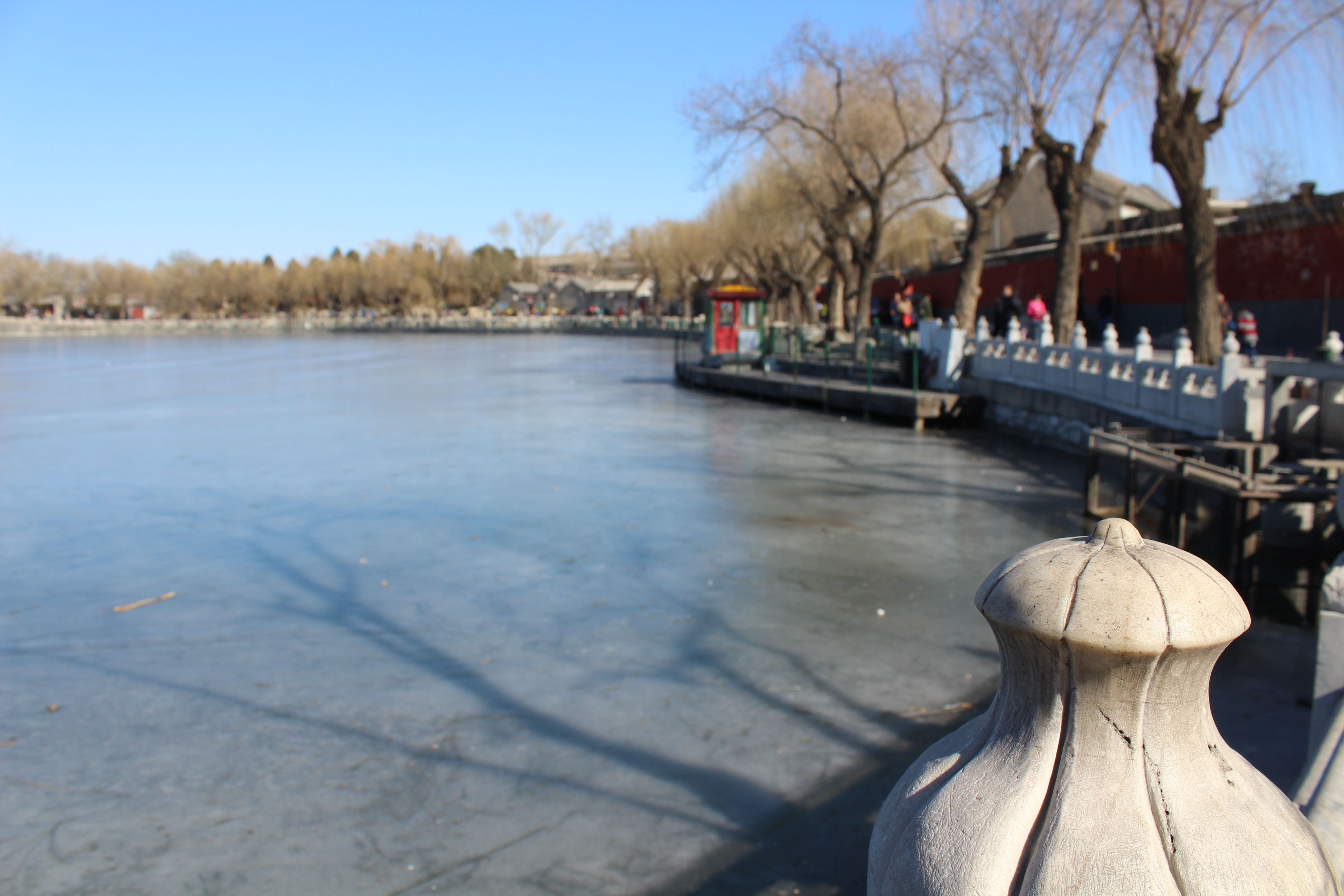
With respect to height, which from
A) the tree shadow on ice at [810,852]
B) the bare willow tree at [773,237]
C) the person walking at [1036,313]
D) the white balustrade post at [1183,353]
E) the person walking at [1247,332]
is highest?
the bare willow tree at [773,237]

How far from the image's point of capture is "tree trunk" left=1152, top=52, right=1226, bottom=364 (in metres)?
12.4

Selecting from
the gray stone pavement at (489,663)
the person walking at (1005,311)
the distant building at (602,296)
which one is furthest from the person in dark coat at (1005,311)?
the distant building at (602,296)

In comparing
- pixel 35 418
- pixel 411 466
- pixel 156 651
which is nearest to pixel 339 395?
pixel 35 418

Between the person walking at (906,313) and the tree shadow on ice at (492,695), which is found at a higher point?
the person walking at (906,313)

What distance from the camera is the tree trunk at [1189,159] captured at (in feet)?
40.8

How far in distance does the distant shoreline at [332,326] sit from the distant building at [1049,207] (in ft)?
81.1

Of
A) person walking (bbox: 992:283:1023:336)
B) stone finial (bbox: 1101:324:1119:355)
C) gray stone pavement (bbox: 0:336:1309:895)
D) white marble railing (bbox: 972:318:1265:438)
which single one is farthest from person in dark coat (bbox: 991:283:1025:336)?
gray stone pavement (bbox: 0:336:1309:895)

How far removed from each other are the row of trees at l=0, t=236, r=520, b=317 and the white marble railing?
95.4 meters

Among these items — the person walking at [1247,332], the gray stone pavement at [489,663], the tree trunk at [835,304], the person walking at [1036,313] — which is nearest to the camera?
the gray stone pavement at [489,663]

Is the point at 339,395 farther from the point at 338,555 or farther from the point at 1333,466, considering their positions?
the point at 1333,466

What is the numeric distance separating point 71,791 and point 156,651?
2200 mm

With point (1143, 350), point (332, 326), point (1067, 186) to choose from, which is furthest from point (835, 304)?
point (332, 326)

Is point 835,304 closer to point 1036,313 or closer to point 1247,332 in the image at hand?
point 1036,313

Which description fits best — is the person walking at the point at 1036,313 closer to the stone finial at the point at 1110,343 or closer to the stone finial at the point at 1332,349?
the stone finial at the point at 1110,343
